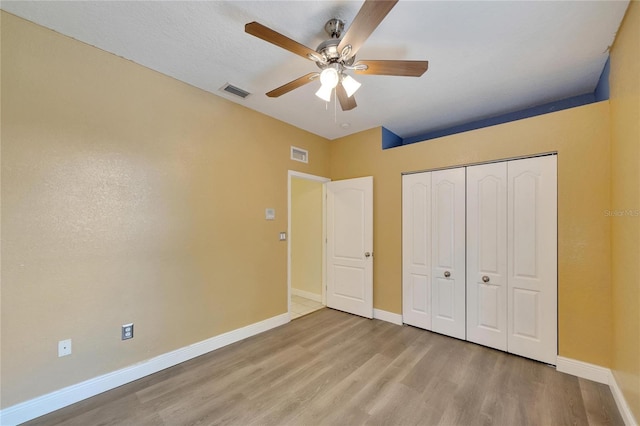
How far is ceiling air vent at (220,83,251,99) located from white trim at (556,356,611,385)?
163 inches

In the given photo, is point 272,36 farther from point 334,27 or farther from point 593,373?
point 593,373

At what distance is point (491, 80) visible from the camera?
2465 millimetres

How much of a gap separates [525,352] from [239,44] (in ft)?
13.0

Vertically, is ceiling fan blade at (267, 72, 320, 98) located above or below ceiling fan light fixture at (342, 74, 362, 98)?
above

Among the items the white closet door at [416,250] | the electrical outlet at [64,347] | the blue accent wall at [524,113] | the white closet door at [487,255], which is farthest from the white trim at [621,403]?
the electrical outlet at [64,347]

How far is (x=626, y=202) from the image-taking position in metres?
1.75

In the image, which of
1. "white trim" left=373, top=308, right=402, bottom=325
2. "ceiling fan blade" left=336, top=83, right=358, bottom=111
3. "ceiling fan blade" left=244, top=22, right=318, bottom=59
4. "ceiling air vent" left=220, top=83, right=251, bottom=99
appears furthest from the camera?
"white trim" left=373, top=308, right=402, bottom=325

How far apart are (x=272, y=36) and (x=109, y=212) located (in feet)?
6.32

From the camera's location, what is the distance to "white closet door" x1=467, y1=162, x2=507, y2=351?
268 cm

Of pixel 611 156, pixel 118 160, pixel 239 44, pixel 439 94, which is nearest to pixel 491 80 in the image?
pixel 439 94

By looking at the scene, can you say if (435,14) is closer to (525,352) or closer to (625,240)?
(625,240)

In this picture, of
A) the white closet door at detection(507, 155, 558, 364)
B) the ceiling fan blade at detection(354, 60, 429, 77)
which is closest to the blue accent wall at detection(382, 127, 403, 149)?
the white closet door at detection(507, 155, 558, 364)

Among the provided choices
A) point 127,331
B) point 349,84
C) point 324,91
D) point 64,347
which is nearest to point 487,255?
point 349,84

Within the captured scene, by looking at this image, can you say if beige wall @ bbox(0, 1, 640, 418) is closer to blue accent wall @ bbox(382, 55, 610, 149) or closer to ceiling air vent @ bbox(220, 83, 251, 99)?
ceiling air vent @ bbox(220, 83, 251, 99)
